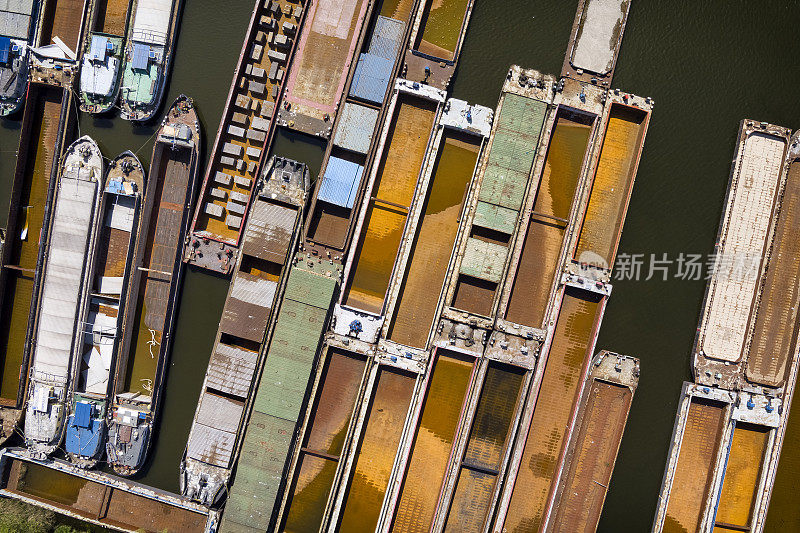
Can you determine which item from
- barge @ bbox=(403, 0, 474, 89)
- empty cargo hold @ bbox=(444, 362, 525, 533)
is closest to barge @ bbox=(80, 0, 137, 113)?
barge @ bbox=(403, 0, 474, 89)

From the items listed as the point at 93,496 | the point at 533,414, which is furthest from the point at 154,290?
the point at 533,414

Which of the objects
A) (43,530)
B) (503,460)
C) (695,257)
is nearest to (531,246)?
(695,257)

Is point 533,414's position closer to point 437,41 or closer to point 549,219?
point 549,219

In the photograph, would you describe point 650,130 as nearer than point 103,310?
No

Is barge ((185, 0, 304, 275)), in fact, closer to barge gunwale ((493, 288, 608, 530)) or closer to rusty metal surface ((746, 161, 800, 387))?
barge gunwale ((493, 288, 608, 530))

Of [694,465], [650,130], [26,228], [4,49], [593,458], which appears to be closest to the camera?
[4,49]

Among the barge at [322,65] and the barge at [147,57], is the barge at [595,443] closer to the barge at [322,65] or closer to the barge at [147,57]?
the barge at [322,65]
